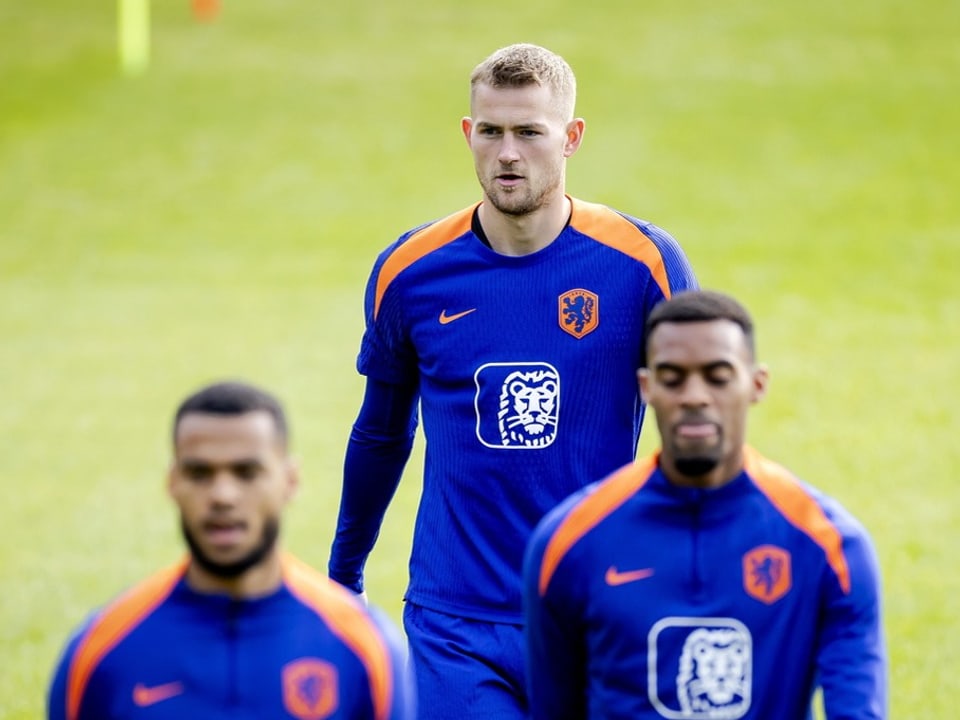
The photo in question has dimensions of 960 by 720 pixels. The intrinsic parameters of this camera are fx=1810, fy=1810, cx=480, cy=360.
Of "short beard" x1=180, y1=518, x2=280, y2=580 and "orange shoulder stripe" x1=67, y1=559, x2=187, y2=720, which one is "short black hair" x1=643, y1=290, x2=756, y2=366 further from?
"orange shoulder stripe" x1=67, y1=559, x2=187, y2=720

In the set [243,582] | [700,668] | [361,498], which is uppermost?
[361,498]

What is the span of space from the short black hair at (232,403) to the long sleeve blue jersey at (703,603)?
0.79m

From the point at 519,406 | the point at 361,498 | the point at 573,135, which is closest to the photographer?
the point at 519,406

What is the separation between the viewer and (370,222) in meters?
24.0

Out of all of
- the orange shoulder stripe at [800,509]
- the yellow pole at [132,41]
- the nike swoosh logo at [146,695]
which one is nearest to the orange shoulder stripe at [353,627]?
the nike swoosh logo at [146,695]

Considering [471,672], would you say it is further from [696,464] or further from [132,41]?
[132,41]

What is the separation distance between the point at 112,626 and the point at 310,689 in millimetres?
510

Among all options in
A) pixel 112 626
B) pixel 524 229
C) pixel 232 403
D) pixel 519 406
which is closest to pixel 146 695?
pixel 112 626

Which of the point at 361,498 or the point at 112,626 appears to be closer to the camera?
the point at 112,626

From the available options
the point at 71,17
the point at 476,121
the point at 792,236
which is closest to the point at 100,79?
the point at 71,17

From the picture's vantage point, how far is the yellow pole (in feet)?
95.2

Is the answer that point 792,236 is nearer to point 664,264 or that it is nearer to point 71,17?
point 71,17

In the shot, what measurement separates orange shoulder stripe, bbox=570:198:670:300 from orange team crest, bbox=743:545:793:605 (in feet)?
4.59

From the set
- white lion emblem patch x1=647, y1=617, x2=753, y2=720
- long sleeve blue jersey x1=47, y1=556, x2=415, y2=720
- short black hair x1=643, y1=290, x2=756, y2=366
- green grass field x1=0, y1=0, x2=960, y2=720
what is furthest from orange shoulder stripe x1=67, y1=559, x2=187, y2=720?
green grass field x1=0, y1=0, x2=960, y2=720
